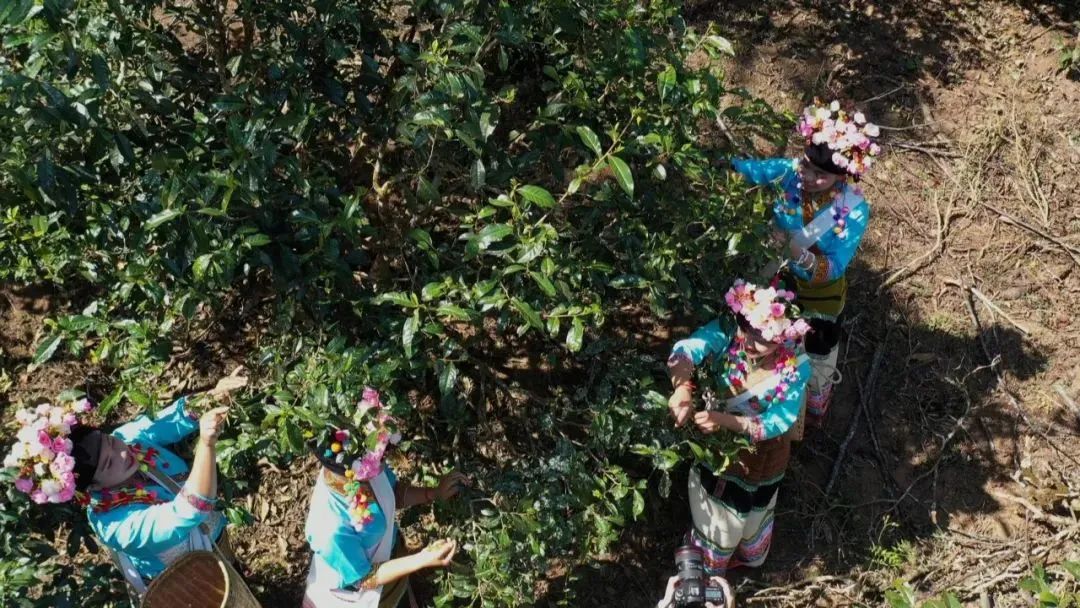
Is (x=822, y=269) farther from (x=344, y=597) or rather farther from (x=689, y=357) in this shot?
(x=344, y=597)

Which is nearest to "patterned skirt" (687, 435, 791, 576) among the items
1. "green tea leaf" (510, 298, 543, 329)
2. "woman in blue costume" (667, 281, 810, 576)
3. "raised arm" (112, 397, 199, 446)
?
"woman in blue costume" (667, 281, 810, 576)

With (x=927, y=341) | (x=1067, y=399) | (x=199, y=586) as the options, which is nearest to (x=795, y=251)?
(x=927, y=341)

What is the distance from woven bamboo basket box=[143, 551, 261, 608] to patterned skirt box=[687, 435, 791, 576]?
66.2 inches

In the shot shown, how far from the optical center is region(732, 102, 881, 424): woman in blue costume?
3.59m

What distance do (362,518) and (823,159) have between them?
80.9 inches

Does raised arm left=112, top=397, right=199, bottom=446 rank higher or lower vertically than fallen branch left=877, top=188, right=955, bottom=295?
higher

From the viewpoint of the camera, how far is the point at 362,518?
3012 millimetres

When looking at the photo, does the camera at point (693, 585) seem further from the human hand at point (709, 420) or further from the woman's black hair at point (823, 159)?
the woman's black hair at point (823, 159)

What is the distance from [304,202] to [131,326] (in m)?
0.64

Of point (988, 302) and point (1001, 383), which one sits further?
point (988, 302)

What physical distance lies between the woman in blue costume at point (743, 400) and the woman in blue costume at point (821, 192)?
0.36 m

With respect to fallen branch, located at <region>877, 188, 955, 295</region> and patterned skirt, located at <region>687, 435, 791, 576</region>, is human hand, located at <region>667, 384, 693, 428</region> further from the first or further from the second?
fallen branch, located at <region>877, 188, 955, 295</region>

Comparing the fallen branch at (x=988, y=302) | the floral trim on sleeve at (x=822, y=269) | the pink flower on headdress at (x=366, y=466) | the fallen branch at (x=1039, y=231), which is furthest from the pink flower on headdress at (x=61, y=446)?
the fallen branch at (x=1039, y=231)

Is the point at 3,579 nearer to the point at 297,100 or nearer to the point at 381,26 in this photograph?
→ the point at 297,100
